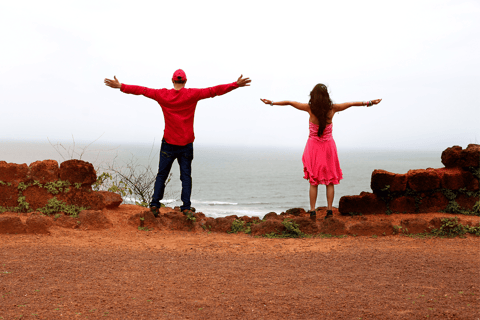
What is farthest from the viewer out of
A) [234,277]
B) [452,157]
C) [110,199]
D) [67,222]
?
[452,157]

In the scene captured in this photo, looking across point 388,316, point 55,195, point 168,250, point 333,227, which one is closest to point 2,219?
point 55,195

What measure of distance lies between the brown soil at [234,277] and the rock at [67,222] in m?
0.27

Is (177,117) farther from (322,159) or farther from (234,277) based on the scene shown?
(234,277)

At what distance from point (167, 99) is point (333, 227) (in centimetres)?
331

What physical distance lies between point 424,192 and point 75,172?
621cm

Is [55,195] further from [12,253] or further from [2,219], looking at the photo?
[12,253]

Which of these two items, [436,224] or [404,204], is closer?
[436,224]

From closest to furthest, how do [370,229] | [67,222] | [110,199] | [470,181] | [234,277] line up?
[234,277], [370,229], [67,222], [470,181], [110,199]

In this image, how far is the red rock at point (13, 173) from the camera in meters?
7.07

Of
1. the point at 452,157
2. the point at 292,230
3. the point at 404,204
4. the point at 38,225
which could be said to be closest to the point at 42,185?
the point at 38,225

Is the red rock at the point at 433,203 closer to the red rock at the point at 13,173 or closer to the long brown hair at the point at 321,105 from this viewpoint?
the long brown hair at the point at 321,105

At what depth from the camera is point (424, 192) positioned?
734 cm

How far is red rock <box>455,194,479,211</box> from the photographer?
23.5 feet

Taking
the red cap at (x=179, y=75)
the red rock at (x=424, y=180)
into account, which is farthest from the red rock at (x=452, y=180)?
the red cap at (x=179, y=75)
